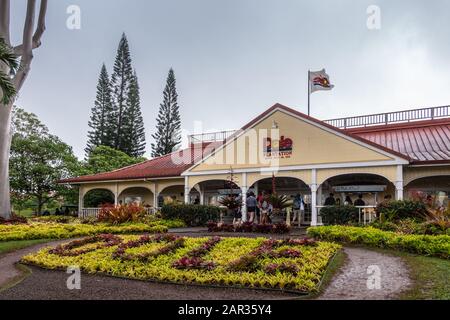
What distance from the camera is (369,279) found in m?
6.78

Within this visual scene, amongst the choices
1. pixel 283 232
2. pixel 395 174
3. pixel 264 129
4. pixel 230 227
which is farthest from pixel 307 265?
pixel 264 129

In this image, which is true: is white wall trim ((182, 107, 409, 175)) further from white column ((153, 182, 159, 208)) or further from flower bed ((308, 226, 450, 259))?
flower bed ((308, 226, 450, 259))

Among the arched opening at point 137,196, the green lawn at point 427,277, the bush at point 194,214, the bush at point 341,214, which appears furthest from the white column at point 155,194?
the green lawn at point 427,277

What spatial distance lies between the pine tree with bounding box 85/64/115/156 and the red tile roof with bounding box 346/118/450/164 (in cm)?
2828

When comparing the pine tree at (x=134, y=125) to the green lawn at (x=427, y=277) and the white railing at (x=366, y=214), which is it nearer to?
the white railing at (x=366, y=214)

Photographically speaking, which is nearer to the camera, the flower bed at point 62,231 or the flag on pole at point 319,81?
the flower bed at point 62,231

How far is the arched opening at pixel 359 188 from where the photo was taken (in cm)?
1850

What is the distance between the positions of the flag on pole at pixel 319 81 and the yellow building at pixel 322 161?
3018 millimetres

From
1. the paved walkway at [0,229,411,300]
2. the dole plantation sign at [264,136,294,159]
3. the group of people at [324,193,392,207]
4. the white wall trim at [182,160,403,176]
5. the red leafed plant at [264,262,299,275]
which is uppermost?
the dole plantation sign at [264,136,294,159]

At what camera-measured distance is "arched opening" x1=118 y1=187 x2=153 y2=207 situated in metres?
27.0

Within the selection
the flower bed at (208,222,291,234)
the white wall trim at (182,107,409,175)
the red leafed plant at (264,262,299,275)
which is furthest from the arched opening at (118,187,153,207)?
the red leafed plant at (264,262,299,275)

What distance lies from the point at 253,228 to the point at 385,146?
8455 mm

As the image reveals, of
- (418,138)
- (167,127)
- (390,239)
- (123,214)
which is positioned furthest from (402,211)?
(167,127)

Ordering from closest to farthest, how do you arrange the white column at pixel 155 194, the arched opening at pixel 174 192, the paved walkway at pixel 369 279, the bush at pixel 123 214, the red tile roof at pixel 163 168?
1. the paved walkway at pixel 369 279
2. the bush at pixel 123 214
3. the red tile roof at pixel 163 168
4. the white column at pixel 155 194
5. the arched opening at pixel 174 192
